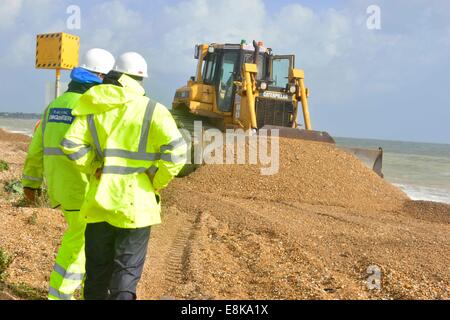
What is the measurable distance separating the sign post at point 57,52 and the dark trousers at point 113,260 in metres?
4.79

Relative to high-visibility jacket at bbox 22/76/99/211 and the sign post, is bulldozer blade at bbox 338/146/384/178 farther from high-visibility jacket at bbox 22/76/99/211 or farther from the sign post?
high-visibility jacket at bbox 22/76/99/211

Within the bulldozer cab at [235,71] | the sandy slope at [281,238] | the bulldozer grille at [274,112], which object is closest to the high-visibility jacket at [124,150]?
the sandy slope at [281,238]

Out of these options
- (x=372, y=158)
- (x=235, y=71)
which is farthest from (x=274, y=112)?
(x=372, y=158)

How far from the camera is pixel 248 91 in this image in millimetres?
14133

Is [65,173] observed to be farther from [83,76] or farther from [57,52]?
[57,52]

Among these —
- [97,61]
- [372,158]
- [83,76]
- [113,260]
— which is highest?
[97,61]

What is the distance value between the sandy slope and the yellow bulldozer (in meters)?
2.65

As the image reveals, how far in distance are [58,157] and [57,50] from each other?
441cm

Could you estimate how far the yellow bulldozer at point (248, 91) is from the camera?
1452 cm

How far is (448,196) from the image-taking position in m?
19.3

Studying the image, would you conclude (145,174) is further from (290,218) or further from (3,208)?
(290,218)

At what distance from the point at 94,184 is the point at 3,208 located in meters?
4.79

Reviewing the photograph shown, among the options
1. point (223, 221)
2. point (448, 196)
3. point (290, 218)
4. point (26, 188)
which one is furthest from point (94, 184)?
point (448, 196)

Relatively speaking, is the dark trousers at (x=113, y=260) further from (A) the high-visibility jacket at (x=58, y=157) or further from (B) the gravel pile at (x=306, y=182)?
(B) the gravel pile at (x=306, y=182)
